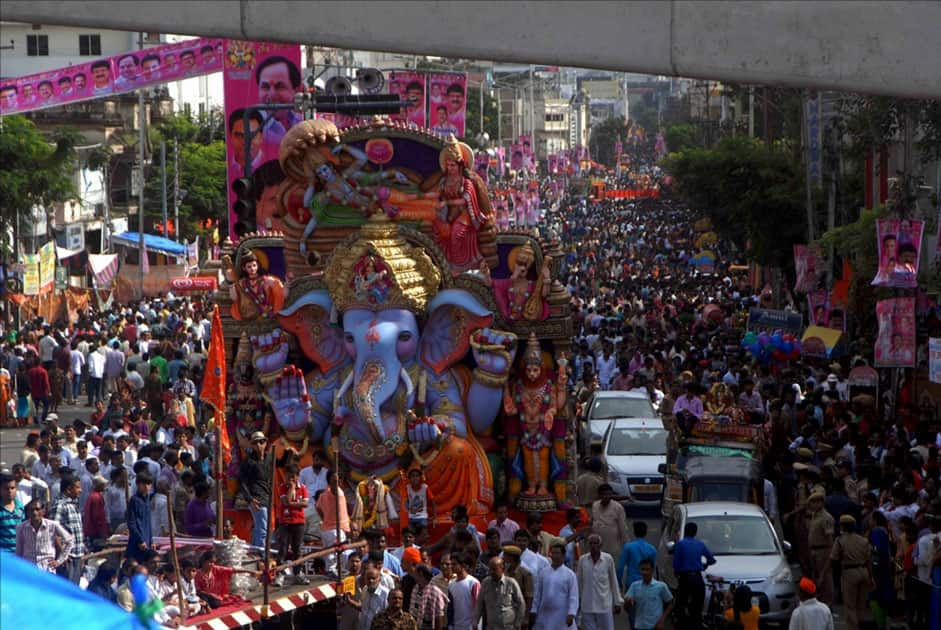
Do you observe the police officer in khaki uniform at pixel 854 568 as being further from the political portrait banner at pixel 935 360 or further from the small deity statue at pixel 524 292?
the political portrait banner at pixel 935 360

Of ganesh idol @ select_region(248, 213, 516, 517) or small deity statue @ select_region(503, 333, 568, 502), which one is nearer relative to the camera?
ganesh idol @ select_region(248, 213, 516, 517)

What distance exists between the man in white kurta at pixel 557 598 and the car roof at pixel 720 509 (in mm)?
3257

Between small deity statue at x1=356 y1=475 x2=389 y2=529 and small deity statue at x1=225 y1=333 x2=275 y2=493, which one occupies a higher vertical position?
small deity statue at x1=225 y1=333 x2=275 y2=493

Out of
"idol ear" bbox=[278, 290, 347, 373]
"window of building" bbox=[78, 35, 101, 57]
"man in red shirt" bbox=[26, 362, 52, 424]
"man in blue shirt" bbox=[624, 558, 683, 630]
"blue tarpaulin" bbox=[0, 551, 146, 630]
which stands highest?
"window of building" bbox=[78, 35, 101, 57]

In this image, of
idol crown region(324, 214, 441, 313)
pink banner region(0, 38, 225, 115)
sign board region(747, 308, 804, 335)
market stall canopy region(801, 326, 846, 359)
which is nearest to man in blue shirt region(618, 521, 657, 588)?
idol crown region(324, 214, 441, 313)

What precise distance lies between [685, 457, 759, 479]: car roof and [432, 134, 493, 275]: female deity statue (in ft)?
10.2

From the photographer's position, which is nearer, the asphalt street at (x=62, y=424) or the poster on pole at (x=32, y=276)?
the asphalt street at (x=62, y=424)

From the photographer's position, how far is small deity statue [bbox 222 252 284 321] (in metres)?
20.1

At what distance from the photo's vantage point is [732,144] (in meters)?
46.4

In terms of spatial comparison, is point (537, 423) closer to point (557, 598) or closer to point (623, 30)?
point (557, 598)

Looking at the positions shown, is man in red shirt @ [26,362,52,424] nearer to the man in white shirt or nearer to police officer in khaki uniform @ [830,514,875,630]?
police officer in khaki uniform @ [830,514,875,630]

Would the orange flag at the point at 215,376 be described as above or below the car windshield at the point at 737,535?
above

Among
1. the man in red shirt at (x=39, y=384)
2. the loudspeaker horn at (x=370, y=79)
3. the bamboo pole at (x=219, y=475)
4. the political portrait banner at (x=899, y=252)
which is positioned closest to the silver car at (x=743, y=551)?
the bamboo pole at (x=219, y=475)

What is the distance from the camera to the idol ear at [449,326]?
19.7 meters
